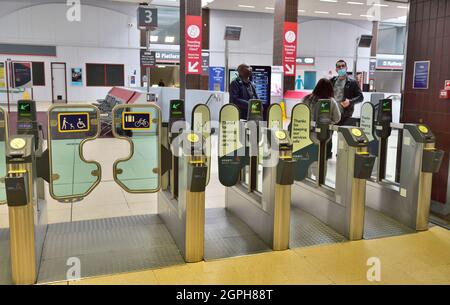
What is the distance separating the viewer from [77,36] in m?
19.9

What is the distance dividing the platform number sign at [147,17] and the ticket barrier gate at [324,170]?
21.6ft

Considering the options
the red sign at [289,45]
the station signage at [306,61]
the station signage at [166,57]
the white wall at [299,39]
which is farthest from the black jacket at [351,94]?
the station signage at [306,61]

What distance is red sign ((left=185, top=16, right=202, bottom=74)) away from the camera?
10.8m

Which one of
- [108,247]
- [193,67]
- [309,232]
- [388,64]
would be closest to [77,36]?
[193,67]

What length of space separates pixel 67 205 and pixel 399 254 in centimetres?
318

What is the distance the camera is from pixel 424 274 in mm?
3025

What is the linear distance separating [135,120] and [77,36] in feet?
57.3

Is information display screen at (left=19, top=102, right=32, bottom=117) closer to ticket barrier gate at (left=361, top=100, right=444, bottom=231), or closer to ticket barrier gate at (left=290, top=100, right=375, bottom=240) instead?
ticket barrier gate at (left=290, top=100, right=375, bottom=240)

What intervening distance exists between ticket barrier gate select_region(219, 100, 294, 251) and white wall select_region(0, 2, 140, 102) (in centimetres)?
1733

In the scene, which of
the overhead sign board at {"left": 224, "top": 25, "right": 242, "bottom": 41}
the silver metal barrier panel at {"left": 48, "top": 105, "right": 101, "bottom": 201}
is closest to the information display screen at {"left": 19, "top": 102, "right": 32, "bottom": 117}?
the silver metal barrier panel at {"left": 48, "top": 105, "right": 101, "bottom": 201}

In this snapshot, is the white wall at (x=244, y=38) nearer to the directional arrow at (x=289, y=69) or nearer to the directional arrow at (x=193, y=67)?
the directional arrow at (x=289, y=69)

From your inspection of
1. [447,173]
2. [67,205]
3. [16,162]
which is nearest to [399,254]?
[447,173]

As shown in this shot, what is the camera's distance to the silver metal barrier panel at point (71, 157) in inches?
154

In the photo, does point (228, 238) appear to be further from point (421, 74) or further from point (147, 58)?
point (147, 58)
